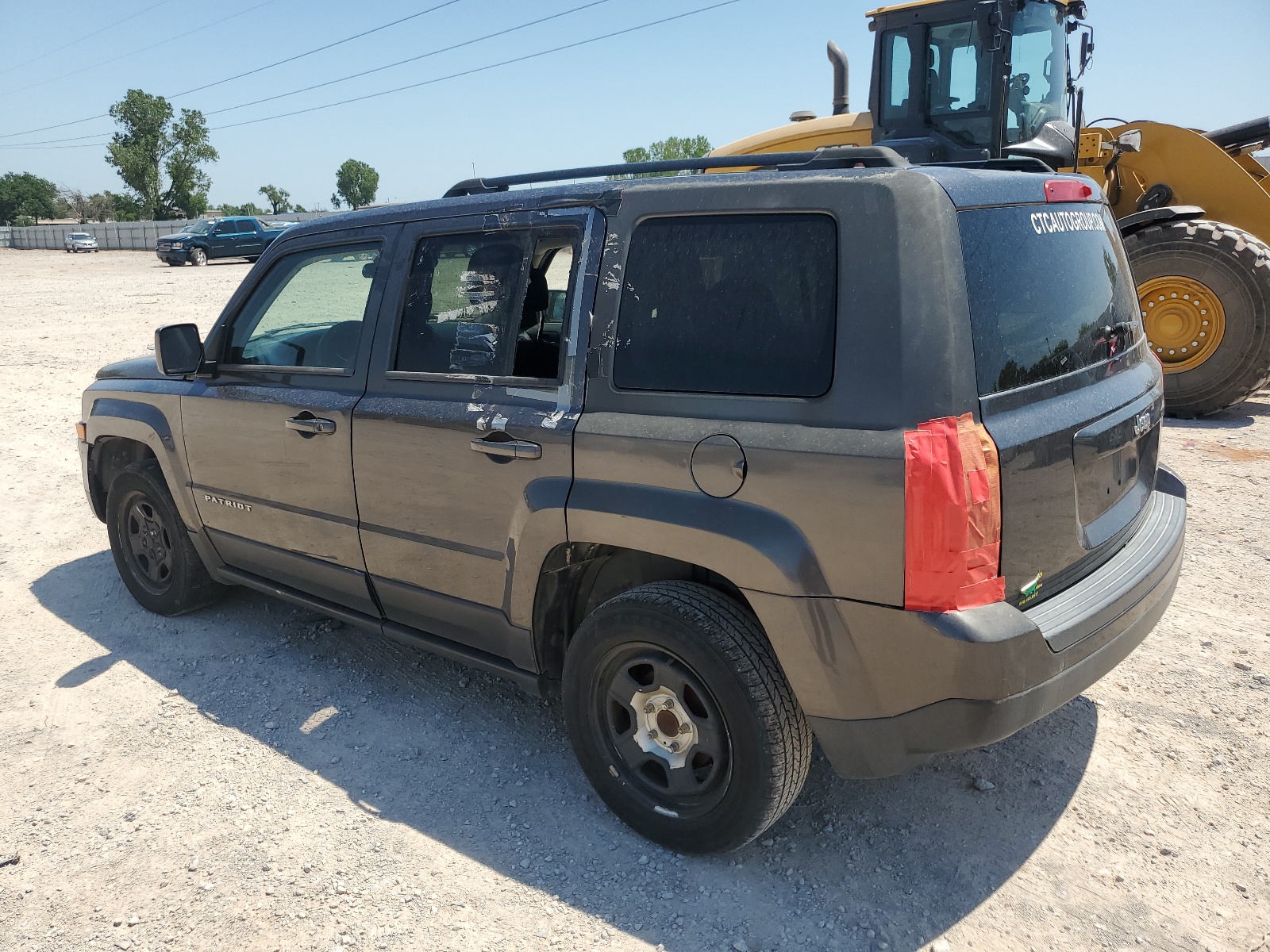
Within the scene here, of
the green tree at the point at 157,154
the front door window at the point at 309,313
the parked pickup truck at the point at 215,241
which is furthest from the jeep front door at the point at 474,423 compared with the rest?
the green tree at the point at 157,154

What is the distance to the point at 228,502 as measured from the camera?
4215 mm

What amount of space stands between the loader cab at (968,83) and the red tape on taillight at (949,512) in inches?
241

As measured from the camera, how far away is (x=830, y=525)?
92.9 inches

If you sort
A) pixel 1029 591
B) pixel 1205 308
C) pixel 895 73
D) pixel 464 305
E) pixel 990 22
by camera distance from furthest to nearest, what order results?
1. pixel 895 73
2. pixel 1205 308
3. pixel 990 22
4. pixel 464 305
5. pixel 1029 591

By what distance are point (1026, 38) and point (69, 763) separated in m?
8.59

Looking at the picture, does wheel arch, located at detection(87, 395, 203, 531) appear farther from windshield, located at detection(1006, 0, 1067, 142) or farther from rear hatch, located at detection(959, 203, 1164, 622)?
windshield, located at detection(1006, 0, 1067, 142)

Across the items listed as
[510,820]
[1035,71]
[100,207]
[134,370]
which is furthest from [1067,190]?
[100,207]

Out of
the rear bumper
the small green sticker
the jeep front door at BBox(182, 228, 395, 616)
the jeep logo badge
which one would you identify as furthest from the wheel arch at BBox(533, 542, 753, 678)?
the jeep logo badge

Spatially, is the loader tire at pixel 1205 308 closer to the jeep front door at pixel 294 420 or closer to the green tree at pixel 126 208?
the jeep front door at pixel 294 420

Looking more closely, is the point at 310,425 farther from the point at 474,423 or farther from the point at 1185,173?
the point at 1185,173

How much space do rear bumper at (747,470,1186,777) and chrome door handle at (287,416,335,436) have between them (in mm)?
2026

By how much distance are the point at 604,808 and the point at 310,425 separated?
1.85 meters

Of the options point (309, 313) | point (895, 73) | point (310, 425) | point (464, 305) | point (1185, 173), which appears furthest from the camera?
point (1185, 173)

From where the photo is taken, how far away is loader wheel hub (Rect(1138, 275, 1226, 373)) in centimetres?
802
